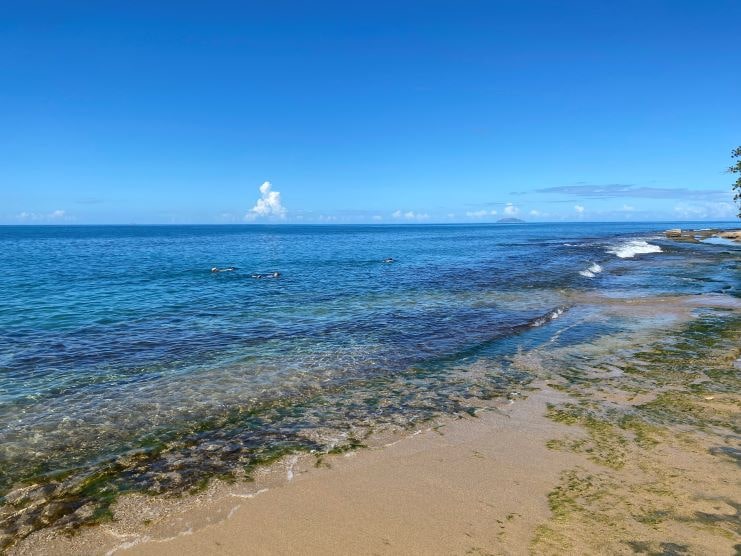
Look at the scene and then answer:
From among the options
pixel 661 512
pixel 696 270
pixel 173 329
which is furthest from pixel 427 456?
pixel 696 270

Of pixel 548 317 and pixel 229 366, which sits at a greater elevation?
pixel 229 366

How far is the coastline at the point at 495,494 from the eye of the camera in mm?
6012

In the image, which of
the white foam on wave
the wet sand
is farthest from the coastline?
the white foam on wave

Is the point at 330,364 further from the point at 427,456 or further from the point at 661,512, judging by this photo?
the point at 661,512

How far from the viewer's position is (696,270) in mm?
38000

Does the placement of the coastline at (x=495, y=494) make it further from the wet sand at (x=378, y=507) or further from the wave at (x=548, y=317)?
the wave at (x=548, y=317)

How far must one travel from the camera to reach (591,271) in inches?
1558

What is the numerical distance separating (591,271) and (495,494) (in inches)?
1475

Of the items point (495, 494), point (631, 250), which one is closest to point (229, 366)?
point (495, 494)

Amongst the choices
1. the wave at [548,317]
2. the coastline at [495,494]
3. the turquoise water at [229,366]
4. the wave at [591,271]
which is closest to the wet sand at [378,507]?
the coastline at [495,494]

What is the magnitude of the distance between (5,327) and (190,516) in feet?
61.0

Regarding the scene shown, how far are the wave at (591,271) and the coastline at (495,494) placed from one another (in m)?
28.0

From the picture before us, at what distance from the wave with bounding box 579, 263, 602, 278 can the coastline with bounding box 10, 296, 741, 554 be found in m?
28.0

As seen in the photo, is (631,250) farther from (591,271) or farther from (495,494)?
(495,494)
